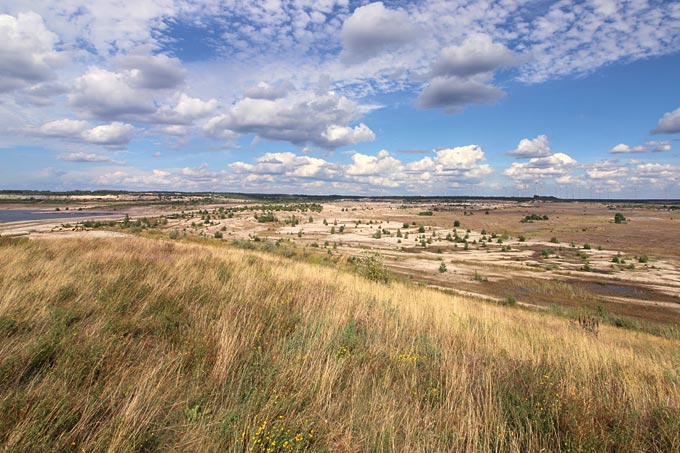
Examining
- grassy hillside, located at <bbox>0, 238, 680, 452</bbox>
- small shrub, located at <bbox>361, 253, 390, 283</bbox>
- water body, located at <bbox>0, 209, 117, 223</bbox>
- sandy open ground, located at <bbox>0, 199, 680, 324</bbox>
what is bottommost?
sandy open ground, located at <bbox>0, 199, 680, 324</bbox>

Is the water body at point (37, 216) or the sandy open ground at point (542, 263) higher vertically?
the water body at point (37, 216)

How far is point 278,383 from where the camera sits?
13.5ft

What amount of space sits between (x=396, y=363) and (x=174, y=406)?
293 centimetres

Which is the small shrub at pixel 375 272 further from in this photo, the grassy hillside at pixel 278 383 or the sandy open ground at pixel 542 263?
the grassy hillside at pixel 278 383

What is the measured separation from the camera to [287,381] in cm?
418

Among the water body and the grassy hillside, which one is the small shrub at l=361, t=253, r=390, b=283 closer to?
the grassy hillside

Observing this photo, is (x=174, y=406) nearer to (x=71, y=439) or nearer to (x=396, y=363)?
(x=71, y=439)

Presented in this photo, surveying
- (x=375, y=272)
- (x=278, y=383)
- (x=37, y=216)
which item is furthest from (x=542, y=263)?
(x=37, y=216)

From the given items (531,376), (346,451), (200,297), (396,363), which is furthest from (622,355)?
(200,297)

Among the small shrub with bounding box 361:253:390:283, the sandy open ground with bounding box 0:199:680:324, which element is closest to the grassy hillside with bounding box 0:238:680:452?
the small shrub with bounding box 361:253:390:283

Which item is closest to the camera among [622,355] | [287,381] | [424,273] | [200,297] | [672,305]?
[287,381]

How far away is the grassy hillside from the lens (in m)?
3.32

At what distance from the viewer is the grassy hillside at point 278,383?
131 inches

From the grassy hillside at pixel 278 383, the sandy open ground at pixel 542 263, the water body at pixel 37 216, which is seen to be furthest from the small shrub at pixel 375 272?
the water body at pixel 37 216
